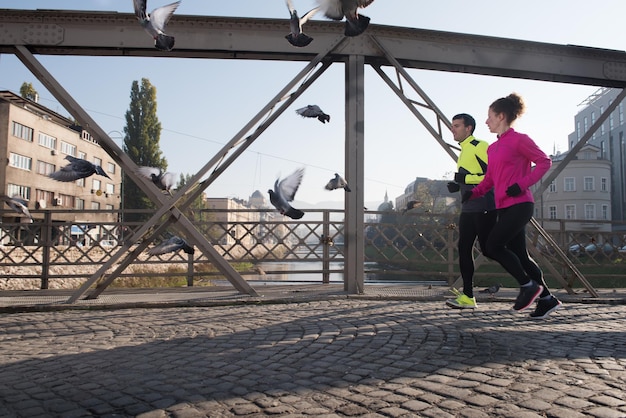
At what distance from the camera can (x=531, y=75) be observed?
316 inches

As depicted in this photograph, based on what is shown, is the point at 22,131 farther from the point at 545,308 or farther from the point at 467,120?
the point at 545,308

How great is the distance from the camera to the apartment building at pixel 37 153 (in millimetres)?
38125

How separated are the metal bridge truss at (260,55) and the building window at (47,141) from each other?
41239 millimetres

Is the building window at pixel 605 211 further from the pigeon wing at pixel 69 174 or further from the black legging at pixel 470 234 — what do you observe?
the pigeon wing at pixel 69 174

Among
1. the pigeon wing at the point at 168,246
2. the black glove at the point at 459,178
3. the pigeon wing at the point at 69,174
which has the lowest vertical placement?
the pigeon wing at the point at 168,246

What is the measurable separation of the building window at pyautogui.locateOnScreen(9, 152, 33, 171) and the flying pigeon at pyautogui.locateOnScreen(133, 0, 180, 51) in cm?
3859

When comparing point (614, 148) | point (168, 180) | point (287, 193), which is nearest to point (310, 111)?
point (287, 193)

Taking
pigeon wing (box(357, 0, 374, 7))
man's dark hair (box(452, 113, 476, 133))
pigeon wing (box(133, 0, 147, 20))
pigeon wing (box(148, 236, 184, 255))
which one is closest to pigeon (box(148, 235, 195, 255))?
pigeon wing (box(148, 236, 184, 255))

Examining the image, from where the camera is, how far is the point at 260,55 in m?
7.25

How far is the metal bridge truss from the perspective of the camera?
22.1 feet

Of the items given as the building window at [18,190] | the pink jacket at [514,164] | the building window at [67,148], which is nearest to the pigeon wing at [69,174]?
the pink jacket at [514,164]

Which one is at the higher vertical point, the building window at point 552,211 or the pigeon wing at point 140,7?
Result: the building window at point 552,211

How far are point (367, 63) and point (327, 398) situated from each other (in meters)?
5.97

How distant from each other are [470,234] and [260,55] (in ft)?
12.7
